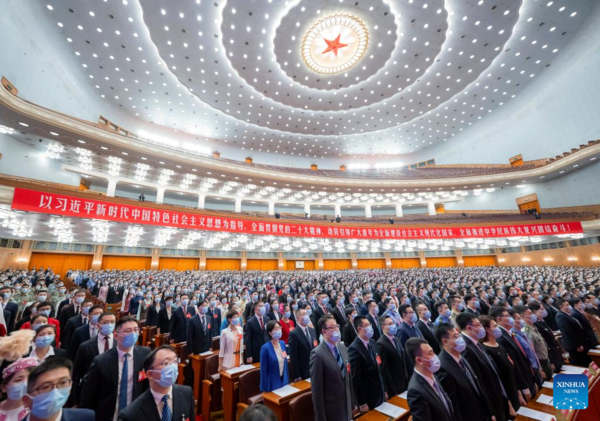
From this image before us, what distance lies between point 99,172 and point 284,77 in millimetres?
15323

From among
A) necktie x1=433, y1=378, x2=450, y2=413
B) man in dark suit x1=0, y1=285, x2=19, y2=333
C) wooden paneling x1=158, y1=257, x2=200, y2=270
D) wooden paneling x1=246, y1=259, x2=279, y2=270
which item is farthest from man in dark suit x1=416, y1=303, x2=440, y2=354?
wooden paneling x1=158, y1=257, x2=200, y2=270

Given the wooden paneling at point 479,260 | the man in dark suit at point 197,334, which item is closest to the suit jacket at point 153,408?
the man in dark suit at point 197,334

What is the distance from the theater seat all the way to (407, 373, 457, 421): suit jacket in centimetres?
102

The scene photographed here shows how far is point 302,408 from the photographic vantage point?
2410 millimetres

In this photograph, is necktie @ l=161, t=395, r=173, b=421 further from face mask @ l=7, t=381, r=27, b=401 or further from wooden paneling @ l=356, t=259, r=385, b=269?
wooden paneling @ l=356, t=259, r=385, b=269

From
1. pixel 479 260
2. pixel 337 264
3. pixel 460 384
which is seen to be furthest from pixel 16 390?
pixel 479 260

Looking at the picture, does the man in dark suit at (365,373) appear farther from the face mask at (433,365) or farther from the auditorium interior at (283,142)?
the auditorium interior at (283,142)

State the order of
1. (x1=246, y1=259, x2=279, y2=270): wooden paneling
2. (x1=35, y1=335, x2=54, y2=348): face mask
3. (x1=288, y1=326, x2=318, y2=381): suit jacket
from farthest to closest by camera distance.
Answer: (x1=246, y1=259, x2=279, y2=270): wooden paneling → (x1=288, y1=326, x2=318, y2=381): suit jacket → (x1=35, y1=335, x2=54, y2=348): face mask

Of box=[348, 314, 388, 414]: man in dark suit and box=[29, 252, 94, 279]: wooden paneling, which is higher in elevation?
box=[29, 252, 94, 279]: wooden paneling

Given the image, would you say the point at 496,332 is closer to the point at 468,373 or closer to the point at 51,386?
the point at 468,373

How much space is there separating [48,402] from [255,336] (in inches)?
121

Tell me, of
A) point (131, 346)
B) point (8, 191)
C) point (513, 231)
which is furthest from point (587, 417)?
point (513, 231)

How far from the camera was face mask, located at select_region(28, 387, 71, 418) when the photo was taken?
4.45 feet

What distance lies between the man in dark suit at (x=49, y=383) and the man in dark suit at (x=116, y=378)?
0.54 meters
